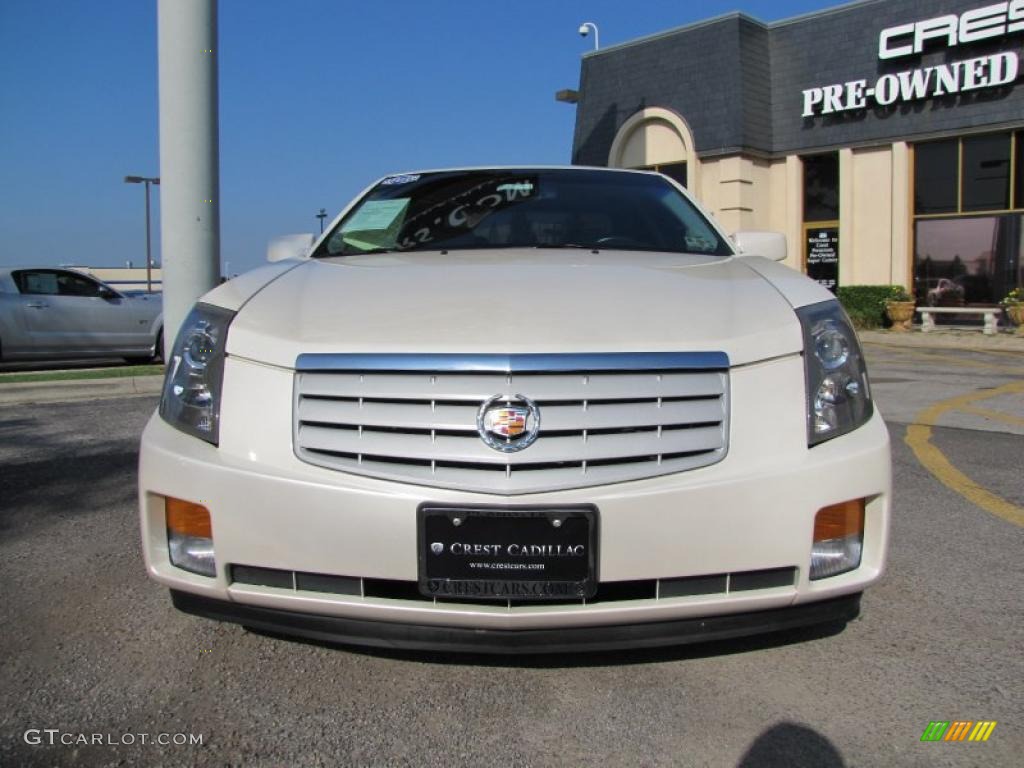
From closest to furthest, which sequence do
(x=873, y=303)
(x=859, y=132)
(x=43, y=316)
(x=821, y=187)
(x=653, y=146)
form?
1. (x=43, y=316)
2. (x=873, y=303)
3. (x=859, y=132)
4. (x=821, y=187)
5. (x=653, y=146)

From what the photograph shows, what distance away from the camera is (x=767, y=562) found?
1.98 metres

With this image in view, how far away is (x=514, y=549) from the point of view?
6.24 feet

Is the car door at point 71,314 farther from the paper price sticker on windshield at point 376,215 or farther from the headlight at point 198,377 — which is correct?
the headlight at point 198,377

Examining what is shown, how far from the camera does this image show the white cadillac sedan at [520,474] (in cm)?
192

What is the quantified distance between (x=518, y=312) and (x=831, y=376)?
808mm

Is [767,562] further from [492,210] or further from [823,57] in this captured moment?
[823,57]

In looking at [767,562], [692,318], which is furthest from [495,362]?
[767,562]

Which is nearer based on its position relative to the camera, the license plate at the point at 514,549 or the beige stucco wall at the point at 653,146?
the license plate at the point at 514,549

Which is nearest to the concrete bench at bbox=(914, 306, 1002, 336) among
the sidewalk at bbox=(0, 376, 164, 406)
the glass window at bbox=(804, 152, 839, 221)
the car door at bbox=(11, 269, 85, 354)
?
the glass window at bbox=(804, 152, 839, 221)

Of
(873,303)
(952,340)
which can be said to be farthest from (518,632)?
(873,303)

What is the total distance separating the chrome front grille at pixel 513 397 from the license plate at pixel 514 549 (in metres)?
0.07

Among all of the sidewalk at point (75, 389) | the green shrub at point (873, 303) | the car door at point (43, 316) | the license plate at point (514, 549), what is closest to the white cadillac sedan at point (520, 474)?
the license plate at point (514, 549)

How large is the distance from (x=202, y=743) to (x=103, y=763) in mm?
202

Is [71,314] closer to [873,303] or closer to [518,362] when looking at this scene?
[518,362]
